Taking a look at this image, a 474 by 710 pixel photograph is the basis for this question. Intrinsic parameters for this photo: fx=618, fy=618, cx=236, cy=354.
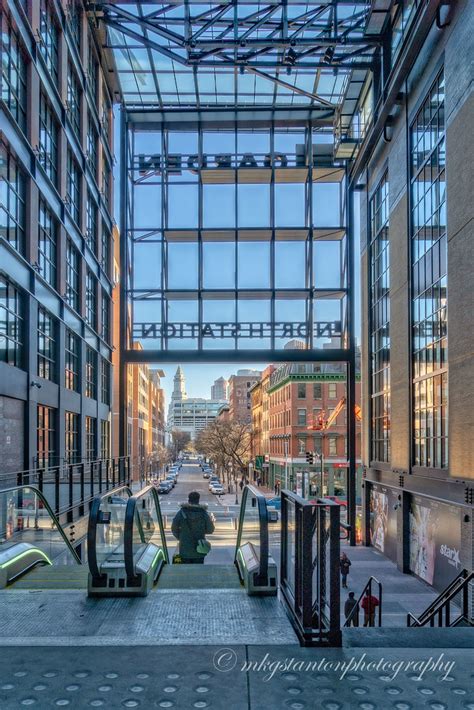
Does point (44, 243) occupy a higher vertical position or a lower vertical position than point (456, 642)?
higher

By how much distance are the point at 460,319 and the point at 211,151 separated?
16.0m

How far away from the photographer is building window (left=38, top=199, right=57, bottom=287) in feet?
66.6

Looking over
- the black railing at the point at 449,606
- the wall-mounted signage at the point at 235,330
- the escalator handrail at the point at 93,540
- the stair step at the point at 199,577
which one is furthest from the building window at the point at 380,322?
the escalator handrail at the point at 93,540

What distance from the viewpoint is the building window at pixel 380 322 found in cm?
2891

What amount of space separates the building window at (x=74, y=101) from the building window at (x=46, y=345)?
8.23 m

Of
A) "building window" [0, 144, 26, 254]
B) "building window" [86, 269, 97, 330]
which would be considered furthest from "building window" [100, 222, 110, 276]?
"building window" [0, 144, 26, 254]

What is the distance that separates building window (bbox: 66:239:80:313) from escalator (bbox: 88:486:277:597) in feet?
56.6

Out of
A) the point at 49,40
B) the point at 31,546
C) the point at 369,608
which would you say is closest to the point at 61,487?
the point at 31,546

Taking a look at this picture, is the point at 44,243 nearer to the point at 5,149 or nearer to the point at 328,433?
the point at 5,149

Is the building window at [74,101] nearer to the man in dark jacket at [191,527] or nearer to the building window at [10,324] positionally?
the building window at [10,324]

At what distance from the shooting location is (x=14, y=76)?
56.6 ft

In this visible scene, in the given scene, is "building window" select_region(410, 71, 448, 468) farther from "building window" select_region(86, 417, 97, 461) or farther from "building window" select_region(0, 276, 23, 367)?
"building window" select_region(86, 417, 97, 461)

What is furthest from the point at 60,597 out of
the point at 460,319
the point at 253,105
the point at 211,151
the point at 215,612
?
the point at 253,105

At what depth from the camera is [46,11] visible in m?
20.6
